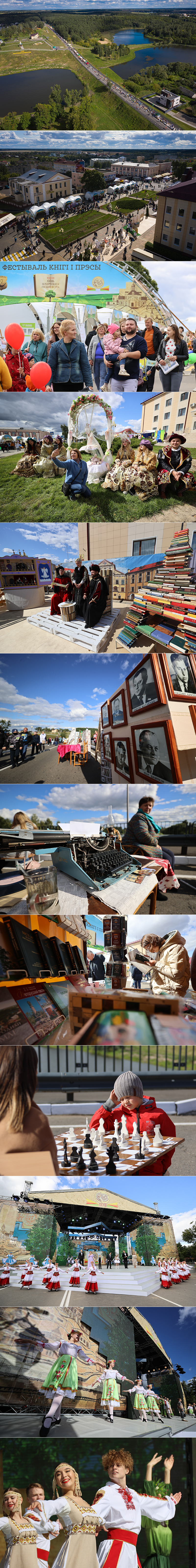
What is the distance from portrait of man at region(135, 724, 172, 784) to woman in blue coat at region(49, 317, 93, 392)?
2.44 metres

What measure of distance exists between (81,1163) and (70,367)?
519cm

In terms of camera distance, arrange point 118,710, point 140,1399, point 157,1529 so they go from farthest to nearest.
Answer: point 118,710
point 140,1399
point 157,1529

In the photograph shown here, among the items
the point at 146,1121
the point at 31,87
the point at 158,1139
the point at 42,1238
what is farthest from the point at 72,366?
the point at 42,1238

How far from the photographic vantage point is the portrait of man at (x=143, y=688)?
5.34 metres

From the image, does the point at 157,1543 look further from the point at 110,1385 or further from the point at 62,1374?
the point at 62,1374

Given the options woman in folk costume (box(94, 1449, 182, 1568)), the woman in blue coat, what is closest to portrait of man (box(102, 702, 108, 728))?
the woman in blue coat

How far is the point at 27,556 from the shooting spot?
5859 mm

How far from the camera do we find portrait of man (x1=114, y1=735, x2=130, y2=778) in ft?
17.5

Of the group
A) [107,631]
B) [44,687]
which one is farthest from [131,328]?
[44,687]

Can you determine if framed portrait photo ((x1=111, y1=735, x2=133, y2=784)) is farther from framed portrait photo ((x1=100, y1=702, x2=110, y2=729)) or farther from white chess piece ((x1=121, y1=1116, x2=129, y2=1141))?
white chess piece ((x1=121, y1=1116, x2=129, y2=1141))

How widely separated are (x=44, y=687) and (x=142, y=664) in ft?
2.06

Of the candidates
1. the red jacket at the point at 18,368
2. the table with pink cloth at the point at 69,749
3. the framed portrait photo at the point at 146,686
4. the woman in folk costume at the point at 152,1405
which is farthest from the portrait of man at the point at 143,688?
the woman in folk costume at the point at 152,1405

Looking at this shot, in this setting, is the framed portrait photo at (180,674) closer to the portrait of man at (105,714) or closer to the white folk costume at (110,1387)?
the portrait of man at (105,714)

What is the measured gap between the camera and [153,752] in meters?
5.31
